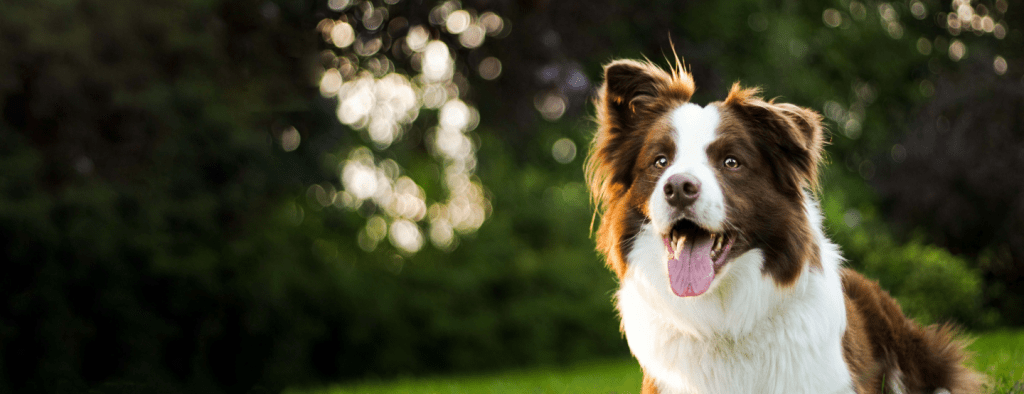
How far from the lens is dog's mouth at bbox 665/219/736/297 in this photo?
325 centimetres

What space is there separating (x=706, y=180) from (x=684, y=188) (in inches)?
5.3

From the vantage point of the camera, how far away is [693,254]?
3291mm

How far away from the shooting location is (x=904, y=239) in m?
16.2

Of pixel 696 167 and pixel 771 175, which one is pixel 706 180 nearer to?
pixel 696 167

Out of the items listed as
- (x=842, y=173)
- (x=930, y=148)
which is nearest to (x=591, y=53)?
(x=930, y=148)

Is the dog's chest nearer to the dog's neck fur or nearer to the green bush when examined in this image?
the dog's neck fur

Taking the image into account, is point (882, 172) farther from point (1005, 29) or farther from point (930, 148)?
point (1005, 29)

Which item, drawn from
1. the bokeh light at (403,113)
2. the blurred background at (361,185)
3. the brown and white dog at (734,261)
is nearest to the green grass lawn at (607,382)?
the blurred background at (361,185)

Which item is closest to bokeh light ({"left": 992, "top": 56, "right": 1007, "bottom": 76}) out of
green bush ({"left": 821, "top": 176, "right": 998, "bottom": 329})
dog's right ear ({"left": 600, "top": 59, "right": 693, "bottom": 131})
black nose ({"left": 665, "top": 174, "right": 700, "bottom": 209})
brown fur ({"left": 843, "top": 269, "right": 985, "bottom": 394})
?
green bush ({"left": 821, "top": 176, "right": 998, "bottom": 329})

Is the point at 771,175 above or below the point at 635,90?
below

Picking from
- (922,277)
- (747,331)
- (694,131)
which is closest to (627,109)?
(694,131)

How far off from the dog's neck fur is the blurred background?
533 centimetres

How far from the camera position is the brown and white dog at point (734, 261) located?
327 centimetres

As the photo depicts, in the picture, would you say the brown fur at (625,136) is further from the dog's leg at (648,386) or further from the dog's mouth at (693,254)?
the dog's leg at (648,386)
